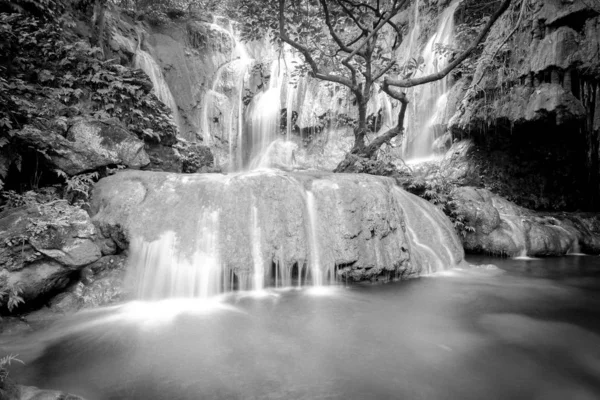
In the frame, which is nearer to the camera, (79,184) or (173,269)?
(173,269)

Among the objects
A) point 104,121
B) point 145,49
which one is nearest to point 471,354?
point 104,121

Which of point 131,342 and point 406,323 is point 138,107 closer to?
point 131,342

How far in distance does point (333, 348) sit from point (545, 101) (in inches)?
321

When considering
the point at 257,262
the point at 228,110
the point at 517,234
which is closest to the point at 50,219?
the point at 257,262

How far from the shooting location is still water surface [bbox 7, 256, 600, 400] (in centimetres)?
264

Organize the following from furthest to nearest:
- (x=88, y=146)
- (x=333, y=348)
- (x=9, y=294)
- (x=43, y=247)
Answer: (x=88, y=146), (x=43, y=247), (x=9, y=294), (x=333, y=348)

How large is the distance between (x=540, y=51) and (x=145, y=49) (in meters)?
14.7

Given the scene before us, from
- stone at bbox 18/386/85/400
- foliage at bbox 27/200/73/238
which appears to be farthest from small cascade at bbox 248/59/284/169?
stone at bbox 18/386/85/400

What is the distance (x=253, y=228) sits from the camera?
5078 millimetres

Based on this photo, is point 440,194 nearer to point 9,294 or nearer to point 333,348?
point 333,348

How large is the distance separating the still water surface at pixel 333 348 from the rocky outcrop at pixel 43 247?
23.3 inches

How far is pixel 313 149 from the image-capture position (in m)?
14.8

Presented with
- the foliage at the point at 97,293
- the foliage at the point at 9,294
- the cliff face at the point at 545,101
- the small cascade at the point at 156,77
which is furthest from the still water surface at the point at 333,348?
the small cascade at the point at 156,77

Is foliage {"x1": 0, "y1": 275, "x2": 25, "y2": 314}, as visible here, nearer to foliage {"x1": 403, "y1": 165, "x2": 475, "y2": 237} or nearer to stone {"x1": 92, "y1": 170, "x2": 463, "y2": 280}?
stone {"x1": 92, "y1": 170, "x2": 463, "y2": 280}
